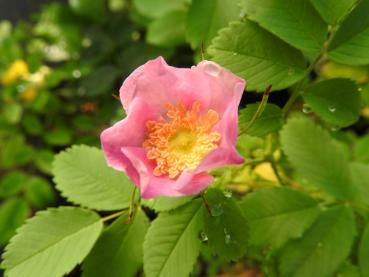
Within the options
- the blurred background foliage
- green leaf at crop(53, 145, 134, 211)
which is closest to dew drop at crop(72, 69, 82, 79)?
the blurred background foliage

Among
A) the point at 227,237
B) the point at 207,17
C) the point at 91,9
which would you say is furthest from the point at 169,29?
the point at 227,237

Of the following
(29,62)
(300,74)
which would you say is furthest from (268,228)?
(29,62)

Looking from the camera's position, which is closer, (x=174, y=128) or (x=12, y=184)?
(x=174, y=128)

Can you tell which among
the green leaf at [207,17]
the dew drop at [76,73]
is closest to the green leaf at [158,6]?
the green leaf at [207,17]

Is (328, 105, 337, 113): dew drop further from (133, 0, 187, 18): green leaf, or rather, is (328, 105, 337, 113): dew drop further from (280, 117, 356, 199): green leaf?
(133, 0, 187, 18): green leaf

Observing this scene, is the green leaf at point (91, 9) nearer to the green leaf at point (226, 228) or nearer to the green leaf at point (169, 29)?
the green leaf at point (169, 29)

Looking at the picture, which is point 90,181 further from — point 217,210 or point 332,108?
point 332,108

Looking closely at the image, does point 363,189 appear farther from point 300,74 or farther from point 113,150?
point 113,150
